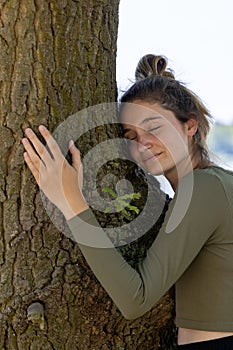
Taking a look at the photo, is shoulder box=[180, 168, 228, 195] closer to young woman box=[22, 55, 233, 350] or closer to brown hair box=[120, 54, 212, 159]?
young woman box=[22, 55, 233, 350]

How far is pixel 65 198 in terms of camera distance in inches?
74.7

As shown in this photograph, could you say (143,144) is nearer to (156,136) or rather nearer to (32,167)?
(156,136)

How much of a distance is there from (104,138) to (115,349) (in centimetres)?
73

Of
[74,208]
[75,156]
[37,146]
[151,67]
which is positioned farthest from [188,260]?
[151,67]

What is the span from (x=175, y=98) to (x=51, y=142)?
0.52 m

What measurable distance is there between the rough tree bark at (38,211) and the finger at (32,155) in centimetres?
3

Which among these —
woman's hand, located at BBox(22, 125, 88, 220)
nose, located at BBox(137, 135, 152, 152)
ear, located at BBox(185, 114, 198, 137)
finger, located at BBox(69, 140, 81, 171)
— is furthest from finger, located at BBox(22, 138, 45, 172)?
ear, located at BBox(185, 114, 198, 137)

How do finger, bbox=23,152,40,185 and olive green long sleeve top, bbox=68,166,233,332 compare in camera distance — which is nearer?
olive green long sleeve top, bbox=68,166,233,332

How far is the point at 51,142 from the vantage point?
194 cm

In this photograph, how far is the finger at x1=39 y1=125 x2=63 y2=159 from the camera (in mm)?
1928

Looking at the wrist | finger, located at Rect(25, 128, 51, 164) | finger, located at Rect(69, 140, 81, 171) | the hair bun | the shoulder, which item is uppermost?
the hair bun

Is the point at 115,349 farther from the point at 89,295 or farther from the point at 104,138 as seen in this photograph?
the point at 104,138

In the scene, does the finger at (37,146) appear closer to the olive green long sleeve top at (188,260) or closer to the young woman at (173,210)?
the young woman at (173,210)

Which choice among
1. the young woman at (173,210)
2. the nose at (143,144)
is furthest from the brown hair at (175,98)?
the nose at (143,144)
